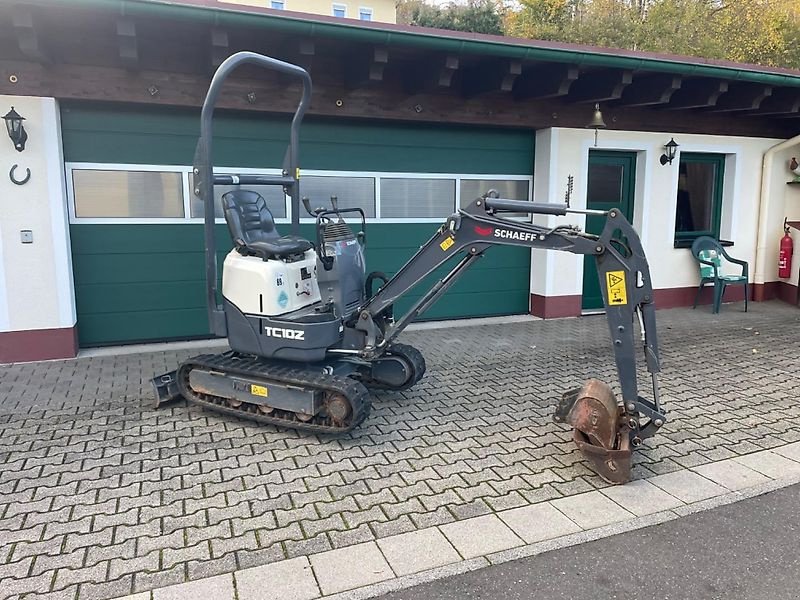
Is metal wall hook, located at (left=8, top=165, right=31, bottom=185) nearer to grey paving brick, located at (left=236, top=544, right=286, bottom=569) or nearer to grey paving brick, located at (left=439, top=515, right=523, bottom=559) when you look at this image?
grey paving brick, located at (left=236, top=544, right=286, bottom=569)

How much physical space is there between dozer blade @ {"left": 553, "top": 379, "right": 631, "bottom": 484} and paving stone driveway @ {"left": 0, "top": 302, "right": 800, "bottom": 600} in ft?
0.50

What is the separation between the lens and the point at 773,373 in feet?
18.9

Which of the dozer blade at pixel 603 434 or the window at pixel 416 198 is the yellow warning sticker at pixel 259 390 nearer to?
the dozer blade at pixel 603 434

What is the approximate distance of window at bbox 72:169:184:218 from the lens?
20.3 feet

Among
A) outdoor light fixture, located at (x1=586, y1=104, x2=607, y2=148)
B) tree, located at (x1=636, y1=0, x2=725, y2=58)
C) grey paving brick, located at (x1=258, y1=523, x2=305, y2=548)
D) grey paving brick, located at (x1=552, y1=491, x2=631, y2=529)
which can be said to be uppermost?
tree, located at (x1=636, y1=0, x2=725, y2=58)

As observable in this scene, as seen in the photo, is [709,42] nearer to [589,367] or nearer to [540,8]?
[540,8]

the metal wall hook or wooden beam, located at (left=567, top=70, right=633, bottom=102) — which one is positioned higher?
wooden beam, located at (left=567, top=70, right=633, bottom=102)

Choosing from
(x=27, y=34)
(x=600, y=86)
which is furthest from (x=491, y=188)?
(x=27, y=34)

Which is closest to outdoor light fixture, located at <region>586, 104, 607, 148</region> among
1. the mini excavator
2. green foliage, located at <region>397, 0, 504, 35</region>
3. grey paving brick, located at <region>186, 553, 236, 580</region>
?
the mini excavator

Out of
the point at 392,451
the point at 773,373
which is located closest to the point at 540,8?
the point at 773,373

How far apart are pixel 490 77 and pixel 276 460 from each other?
4910mm

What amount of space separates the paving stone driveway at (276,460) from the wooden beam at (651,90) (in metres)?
3.33

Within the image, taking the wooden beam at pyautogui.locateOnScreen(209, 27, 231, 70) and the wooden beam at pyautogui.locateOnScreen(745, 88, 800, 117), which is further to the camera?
the wooden beam at pyautogui.locateOnScreen(745, 88, 800, 117)

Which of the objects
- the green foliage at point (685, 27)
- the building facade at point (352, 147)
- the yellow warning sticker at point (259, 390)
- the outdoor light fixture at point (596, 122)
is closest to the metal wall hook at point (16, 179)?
the building facade at point (352, 147)
